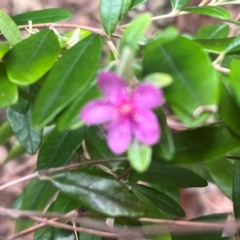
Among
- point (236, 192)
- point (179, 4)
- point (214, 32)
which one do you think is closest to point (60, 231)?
point (236, 192)

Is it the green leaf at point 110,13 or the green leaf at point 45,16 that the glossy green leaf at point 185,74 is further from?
the green leaf at point 45,16

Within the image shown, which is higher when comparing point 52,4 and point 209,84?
point 209,84

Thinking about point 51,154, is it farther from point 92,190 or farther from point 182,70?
point 182,70

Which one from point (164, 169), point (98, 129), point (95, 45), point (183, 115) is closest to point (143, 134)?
point (183, 115)

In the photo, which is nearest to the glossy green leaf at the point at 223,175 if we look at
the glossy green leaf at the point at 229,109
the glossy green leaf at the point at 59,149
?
the glossy green leaf at the point at 59,149

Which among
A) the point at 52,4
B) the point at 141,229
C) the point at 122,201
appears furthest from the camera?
the point at 52,4

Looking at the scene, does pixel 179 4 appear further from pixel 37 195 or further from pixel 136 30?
pixel 37 195

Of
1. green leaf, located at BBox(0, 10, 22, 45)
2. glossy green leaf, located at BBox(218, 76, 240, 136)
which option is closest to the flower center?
glossy green leaf, located at BBox(218, 76, 240, 136)
